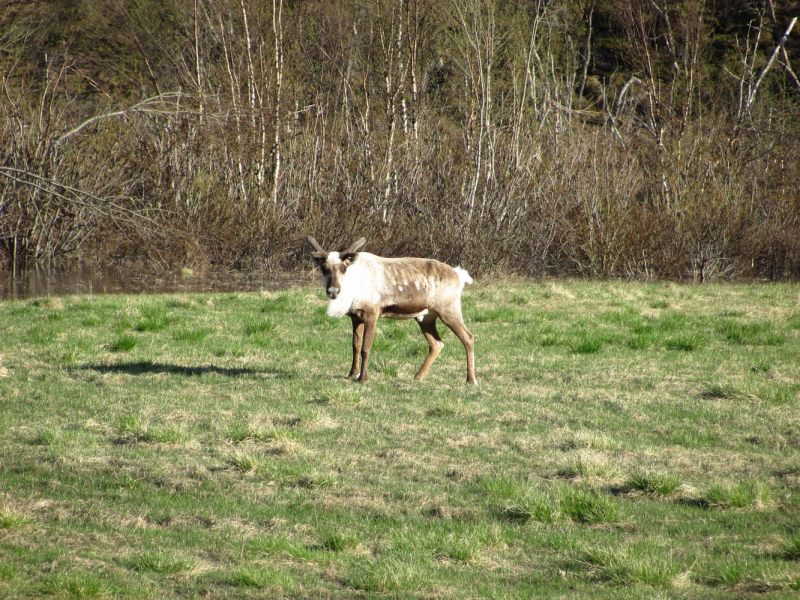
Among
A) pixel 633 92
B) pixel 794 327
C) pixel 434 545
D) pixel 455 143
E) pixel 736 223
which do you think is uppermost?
pixel 633 92

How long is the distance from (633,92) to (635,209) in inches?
653

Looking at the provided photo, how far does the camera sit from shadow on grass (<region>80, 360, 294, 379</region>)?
969 centimetres

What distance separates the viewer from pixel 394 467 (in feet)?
21.3

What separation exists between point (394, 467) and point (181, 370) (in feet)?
13.7

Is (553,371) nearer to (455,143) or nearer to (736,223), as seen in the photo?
(736,223)

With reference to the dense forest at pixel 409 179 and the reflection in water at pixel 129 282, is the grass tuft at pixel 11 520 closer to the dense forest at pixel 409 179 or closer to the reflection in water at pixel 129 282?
the reflection in water at pixel 129 282

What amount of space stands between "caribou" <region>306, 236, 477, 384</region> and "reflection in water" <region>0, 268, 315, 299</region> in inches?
351

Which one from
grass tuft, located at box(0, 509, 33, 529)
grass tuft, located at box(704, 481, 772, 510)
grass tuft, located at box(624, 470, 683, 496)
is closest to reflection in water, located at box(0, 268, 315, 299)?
grass tuft, located at box(0, 509, 33, 529)

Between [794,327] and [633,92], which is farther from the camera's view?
[633,92]

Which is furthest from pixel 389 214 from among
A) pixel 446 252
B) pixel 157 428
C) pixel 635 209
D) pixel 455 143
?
pixel 157 428

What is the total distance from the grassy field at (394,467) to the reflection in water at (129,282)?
5745 mm

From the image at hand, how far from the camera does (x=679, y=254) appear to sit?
839 inches

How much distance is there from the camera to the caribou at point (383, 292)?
8.88m

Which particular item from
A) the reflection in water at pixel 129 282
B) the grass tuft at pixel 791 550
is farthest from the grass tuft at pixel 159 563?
the reflection in water at pixel 129 282
